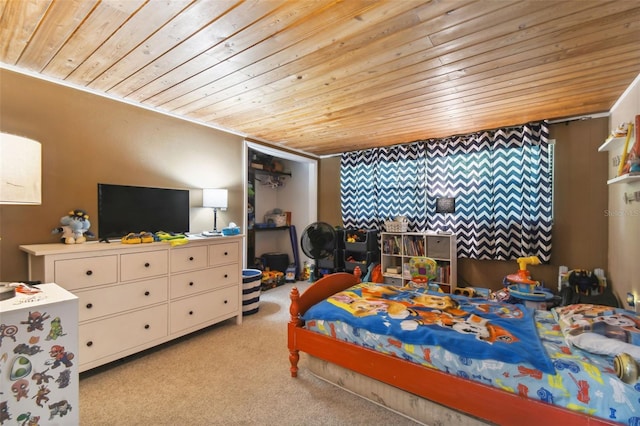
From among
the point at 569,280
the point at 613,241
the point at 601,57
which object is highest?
the point at 601,57

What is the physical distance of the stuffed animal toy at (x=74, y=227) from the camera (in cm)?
220

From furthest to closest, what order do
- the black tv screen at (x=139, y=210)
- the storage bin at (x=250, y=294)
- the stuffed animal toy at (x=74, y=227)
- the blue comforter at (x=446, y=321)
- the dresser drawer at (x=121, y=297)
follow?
the storage bin at (x=250, y=294) < the black tv screen at (x=139, y=210) < the stuffed animal toy at (x=74, y=227) < the dresser drawer at (x=121, y=297) < the blue comforter at (x=446, y=321)

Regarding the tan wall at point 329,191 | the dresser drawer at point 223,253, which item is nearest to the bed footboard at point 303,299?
the dresser drawer at point 223,253

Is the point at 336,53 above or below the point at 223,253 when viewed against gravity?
above

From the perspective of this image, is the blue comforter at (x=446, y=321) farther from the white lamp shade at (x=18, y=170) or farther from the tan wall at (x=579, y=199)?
the tan wall at (x=579, y=199)

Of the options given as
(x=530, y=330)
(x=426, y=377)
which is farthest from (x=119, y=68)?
(x=530, y=330)

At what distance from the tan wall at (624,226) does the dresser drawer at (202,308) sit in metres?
3.42

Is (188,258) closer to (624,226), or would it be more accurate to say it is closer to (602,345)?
(602,345)

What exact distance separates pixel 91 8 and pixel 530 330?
117 inches

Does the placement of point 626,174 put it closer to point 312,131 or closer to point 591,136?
point 591,136

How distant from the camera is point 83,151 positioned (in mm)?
2389

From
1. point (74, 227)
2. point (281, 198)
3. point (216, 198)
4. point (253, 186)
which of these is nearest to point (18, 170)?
point (74, 227)

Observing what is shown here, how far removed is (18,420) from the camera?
118 cm

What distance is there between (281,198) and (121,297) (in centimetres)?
360
